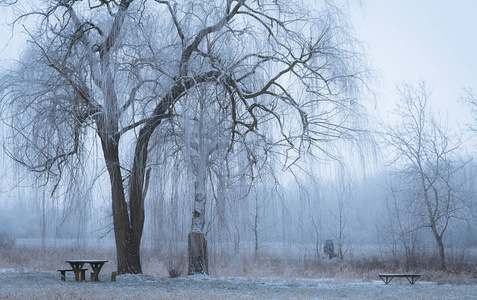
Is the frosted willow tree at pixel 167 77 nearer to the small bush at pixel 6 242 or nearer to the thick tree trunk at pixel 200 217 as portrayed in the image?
the thick tree trunk at pixel 200 217

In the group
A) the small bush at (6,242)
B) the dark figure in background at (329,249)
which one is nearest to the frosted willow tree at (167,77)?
the small bush at (6,242)

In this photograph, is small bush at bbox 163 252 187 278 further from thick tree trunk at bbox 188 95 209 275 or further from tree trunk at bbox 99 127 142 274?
tree trunk at bbox 99 127 142 274

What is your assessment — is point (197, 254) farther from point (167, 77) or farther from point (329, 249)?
point (329, 249)

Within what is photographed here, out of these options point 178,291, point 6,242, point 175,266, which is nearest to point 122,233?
point 175,266

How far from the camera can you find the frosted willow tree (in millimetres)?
6066

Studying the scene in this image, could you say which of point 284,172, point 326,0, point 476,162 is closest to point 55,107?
point 284,172

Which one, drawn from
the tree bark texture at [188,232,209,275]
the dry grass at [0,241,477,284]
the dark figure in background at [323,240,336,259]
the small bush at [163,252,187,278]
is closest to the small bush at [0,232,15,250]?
the dry grass at [0,241,477,284]

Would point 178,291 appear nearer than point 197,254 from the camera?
Yes

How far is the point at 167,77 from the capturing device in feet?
19.9

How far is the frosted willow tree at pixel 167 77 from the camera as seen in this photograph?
607 centimetres

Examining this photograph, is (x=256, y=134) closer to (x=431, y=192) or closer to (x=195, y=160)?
(x=195, y=160)

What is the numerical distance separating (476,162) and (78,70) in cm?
1519

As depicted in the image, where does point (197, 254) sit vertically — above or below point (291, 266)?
above

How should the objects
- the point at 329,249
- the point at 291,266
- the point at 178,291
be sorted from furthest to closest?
the point at 329,249 < the point at 291,266 < the point at 178,291
